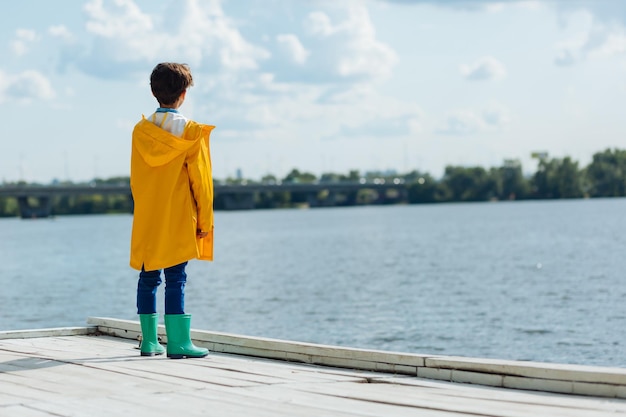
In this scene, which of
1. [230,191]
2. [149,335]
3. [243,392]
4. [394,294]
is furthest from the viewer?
[230,191]

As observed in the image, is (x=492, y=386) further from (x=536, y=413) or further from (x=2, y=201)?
(x=2, y=201)

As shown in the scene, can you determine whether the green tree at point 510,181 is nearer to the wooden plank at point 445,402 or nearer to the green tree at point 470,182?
the green tree at point 470,182

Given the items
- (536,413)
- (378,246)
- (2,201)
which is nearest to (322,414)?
(536,413)

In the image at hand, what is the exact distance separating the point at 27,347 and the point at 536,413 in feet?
14.5

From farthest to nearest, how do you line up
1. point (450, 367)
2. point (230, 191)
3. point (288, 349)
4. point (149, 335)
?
point (230, 191)
point (149, 335)
point (288, 349)
point (450, 367)

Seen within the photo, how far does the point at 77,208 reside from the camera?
614ft

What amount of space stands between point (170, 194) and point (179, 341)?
37.6 inches

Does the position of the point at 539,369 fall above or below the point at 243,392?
above

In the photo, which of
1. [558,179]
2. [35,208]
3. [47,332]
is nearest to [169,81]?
[47,332]

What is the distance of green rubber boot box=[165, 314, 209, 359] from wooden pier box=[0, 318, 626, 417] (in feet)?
0.38

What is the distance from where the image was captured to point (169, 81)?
700 cm

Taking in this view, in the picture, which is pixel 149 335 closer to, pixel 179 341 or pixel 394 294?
pixel 179 341

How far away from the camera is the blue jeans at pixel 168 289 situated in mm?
7008

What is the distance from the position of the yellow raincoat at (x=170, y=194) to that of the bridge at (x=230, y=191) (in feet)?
361
